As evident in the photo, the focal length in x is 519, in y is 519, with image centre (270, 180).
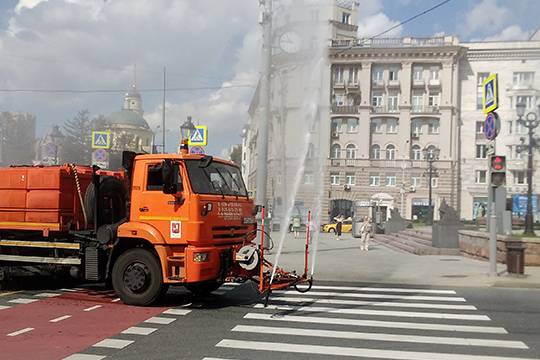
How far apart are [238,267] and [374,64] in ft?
211

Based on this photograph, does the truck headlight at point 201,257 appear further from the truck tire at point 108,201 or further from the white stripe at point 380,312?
the truck tire at point 108,201

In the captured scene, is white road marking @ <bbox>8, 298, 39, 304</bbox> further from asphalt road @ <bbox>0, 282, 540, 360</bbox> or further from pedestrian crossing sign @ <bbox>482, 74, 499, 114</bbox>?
pedestrian crossing sign @ <bbox>482, 74, 499, 114</bbox>

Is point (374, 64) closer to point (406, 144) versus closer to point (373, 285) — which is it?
point (406, 144)

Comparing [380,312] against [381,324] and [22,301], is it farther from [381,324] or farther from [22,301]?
[22,301]

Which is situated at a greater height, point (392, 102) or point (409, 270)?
point (392, 102)

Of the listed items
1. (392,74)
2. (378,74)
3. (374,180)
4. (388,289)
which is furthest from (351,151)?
(388,289)

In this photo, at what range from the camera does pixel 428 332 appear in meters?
7.68

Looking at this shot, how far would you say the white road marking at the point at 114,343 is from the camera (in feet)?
21.5

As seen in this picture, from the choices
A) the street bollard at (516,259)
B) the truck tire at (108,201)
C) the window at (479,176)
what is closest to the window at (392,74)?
the window at (479,176)

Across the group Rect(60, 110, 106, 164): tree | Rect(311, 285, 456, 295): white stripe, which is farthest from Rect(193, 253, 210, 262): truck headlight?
Rect(60, 110, 106, 164): tree

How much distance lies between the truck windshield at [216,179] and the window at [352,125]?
60480mm

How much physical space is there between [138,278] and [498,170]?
991 centimetres

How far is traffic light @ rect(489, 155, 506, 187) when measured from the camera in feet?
45.4

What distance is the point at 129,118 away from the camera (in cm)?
8538
